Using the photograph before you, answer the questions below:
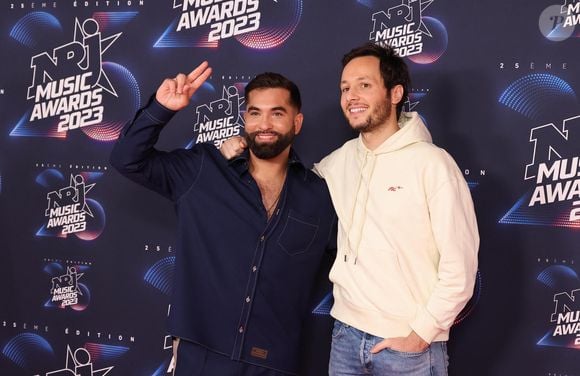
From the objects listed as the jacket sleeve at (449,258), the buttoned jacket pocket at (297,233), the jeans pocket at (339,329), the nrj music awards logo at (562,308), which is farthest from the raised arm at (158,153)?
the nrj music awards logo at (562,308)

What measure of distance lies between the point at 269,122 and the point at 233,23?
2.34 ft

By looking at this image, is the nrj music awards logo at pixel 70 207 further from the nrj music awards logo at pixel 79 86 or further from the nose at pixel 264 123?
the nose at pixel 264 123

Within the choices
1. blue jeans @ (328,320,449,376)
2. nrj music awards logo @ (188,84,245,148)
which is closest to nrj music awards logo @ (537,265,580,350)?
blue jeans @ (328,320,449,376)

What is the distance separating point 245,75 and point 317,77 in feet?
1.03

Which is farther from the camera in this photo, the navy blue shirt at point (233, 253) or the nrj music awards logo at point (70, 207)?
the nrj music awards logo at point (70, 207)

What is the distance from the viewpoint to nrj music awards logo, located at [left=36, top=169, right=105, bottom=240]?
3012 mm

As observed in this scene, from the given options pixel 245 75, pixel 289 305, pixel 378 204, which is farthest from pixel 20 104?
pixel 378 204

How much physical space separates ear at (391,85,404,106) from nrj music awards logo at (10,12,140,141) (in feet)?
4.07

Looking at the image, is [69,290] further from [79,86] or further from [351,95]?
[351,95]

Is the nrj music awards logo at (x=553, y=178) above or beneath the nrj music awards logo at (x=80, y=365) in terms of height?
above

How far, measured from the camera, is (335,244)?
7.91 ft

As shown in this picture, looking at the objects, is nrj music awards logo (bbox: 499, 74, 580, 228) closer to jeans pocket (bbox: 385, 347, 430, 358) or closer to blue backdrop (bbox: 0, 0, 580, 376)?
blue backdrop (bbox: 0, 0, 580, 376)

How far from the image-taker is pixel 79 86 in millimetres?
3012

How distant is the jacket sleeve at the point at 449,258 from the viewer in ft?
6.55
